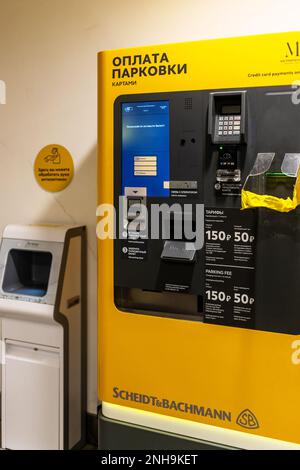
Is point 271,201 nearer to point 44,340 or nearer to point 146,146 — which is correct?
point 146,146

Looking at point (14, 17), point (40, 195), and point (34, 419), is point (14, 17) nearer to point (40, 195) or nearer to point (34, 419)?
point (40, 195)

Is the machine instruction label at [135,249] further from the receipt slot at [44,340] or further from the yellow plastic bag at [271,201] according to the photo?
the receipt slot at [44,340]

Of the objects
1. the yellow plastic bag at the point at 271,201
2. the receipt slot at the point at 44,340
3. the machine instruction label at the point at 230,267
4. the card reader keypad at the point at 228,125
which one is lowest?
Answer: the receipt slot at the point at 44,340

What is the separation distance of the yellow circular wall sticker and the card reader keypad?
1.13 meters

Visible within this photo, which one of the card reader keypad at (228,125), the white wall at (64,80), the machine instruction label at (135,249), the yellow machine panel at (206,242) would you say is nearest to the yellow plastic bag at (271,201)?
the yellow machine panel at (206,242)

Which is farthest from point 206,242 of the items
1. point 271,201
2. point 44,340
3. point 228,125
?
point 44,340

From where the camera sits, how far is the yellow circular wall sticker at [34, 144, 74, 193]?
7.95ft

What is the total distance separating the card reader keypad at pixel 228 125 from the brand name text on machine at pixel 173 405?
0.90 metres

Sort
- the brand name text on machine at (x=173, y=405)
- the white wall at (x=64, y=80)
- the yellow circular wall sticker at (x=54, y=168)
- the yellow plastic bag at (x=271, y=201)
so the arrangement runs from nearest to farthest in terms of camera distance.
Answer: the yellow plastic bag at (x=271, y=201) < the brand name text on machine at (x=173, y=405) < the white wall at (x=64, y=80) < the yellow circular wall sticker at (x=54, y=168)

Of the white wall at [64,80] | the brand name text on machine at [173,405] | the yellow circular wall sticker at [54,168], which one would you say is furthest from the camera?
the yellow circular wall sticker at [54,168]

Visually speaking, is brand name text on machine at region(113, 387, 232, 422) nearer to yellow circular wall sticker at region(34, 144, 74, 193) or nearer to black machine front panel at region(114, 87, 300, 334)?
black machine front panel at region(114, 87, 300, 334)

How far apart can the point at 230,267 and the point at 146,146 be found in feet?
1.61

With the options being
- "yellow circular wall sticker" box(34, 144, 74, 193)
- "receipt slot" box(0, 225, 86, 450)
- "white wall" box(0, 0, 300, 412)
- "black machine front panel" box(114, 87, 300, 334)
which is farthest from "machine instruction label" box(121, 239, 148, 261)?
"yellow circular wall sticker" box(34, 144, 74, 193)

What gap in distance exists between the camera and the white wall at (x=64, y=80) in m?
2.15
